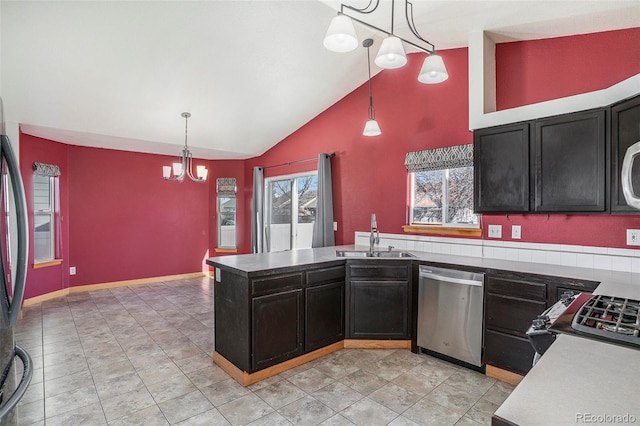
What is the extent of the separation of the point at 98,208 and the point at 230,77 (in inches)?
138

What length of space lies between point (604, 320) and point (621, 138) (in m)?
1.55

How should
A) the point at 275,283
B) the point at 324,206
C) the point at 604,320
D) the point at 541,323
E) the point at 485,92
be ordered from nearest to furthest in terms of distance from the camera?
1. the point at 604,320
2. the point at 541,323
3. the point at 275,283
4. the point at 485,92
5. the point at 324,206

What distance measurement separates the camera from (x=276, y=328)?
9.30ft

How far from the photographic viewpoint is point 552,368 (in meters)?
0.99

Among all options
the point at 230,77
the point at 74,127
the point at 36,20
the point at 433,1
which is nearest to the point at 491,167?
the point at 433,1

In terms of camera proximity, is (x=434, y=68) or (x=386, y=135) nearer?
(x=434, y=68)

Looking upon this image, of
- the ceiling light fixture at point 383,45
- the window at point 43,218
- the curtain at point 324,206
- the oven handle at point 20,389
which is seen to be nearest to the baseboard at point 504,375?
the ceiling light fixture at point 383,45

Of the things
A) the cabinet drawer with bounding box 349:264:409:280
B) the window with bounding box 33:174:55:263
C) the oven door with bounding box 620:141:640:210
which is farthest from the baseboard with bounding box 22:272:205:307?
the oven door with bounding box 620:141:640:210

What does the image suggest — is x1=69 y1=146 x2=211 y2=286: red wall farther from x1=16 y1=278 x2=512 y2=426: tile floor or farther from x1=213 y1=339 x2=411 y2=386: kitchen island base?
x1=213 y1=339 x2=411 y2=386: kitchen island base

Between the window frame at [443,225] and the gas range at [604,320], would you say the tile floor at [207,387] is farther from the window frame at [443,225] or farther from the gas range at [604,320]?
the window frame at [443,225]

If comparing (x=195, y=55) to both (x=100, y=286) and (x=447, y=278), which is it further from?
(x=100, y=286)

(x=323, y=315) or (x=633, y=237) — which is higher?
(x=633, y=237)

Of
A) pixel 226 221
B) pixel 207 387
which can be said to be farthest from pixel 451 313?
pixel 226 221

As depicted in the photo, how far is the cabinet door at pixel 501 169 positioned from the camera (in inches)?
111
